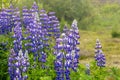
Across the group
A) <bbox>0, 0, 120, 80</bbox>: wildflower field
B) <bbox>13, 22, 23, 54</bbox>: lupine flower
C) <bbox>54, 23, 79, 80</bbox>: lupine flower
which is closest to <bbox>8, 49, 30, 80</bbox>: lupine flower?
<bbox>0, 0, 120, 80</bbox>: wildflower field

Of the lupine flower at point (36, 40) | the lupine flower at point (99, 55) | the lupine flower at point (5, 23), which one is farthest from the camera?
the lupine flower at point (5, 23)

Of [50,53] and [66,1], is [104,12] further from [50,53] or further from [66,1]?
[50,53]

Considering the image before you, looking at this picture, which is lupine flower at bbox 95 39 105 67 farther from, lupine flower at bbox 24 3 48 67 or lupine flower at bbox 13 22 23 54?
lupine flower at bbox 13 22 23 54

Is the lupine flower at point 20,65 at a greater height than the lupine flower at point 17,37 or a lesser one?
lesser

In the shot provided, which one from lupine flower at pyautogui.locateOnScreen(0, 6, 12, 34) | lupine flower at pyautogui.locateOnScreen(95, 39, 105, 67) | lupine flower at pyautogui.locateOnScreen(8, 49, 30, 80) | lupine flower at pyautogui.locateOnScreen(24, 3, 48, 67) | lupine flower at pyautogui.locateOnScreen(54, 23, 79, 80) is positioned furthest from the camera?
lupine flower at pyautogui.locateOnScreen(0, 6, 12, 34)

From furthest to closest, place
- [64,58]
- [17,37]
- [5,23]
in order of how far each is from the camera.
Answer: [5,23] → [17,37] → [64,58]

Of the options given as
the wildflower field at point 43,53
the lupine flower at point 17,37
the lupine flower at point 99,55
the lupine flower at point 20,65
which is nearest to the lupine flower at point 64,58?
the wildflower field at point 43,53

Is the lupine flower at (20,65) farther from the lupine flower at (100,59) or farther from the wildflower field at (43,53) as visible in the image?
the lupine flower at (100,59)

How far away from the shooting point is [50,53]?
27.7ft

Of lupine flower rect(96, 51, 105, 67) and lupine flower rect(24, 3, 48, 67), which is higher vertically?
lupine flower rect(24, 3, 48, 67)

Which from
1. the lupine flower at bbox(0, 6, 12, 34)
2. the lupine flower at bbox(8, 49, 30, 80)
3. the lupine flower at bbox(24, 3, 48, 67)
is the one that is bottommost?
the lupine flower at bbox(8, 49, 30, 80)

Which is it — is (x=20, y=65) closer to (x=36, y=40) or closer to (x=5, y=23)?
(x=36, y=40)

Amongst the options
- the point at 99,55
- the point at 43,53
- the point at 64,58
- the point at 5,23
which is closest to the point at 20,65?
A: the point at 64,58

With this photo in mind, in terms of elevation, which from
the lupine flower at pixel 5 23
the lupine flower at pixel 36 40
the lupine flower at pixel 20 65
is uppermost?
the lupine flower at pixel 5 23
